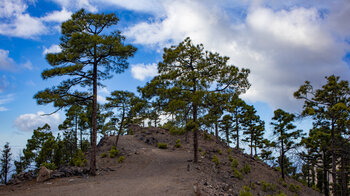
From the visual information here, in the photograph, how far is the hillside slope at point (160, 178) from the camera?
912cm

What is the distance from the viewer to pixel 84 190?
9.11 m

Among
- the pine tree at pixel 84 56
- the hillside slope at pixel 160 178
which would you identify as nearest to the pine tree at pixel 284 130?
the hillside slope at pixel 160 178

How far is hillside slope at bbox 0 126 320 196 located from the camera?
29.9ft

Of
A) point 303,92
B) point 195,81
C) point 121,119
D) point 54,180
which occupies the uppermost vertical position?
point 195,81

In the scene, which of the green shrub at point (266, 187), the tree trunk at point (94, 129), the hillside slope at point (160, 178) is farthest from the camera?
the green shrub at point (266, 187)

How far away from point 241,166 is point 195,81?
11.1 metres

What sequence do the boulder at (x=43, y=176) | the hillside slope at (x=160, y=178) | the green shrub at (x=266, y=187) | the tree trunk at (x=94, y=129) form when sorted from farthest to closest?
1. the green shrub at (x=266, y=187)
2. the tree trunk at (x=94, y=129)
3. the boulder at (x=43, y=176)
4. the hillside slope at (x=160, y=178)

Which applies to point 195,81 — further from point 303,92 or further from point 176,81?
point 303,92

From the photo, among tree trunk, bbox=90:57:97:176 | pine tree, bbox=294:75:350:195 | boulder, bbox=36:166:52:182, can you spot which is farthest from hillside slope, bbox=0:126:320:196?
pine tree, bbox=294:75:350:195

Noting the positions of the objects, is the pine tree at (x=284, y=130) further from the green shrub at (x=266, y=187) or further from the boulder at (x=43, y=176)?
the boulder at (x=43, y=176)

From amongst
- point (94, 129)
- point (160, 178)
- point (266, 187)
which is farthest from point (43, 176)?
point (266, 187)

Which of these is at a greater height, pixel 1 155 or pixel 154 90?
pixel 154 90

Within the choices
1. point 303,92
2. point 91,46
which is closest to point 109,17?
point 91,46

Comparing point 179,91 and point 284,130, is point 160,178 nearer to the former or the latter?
point 179,91
